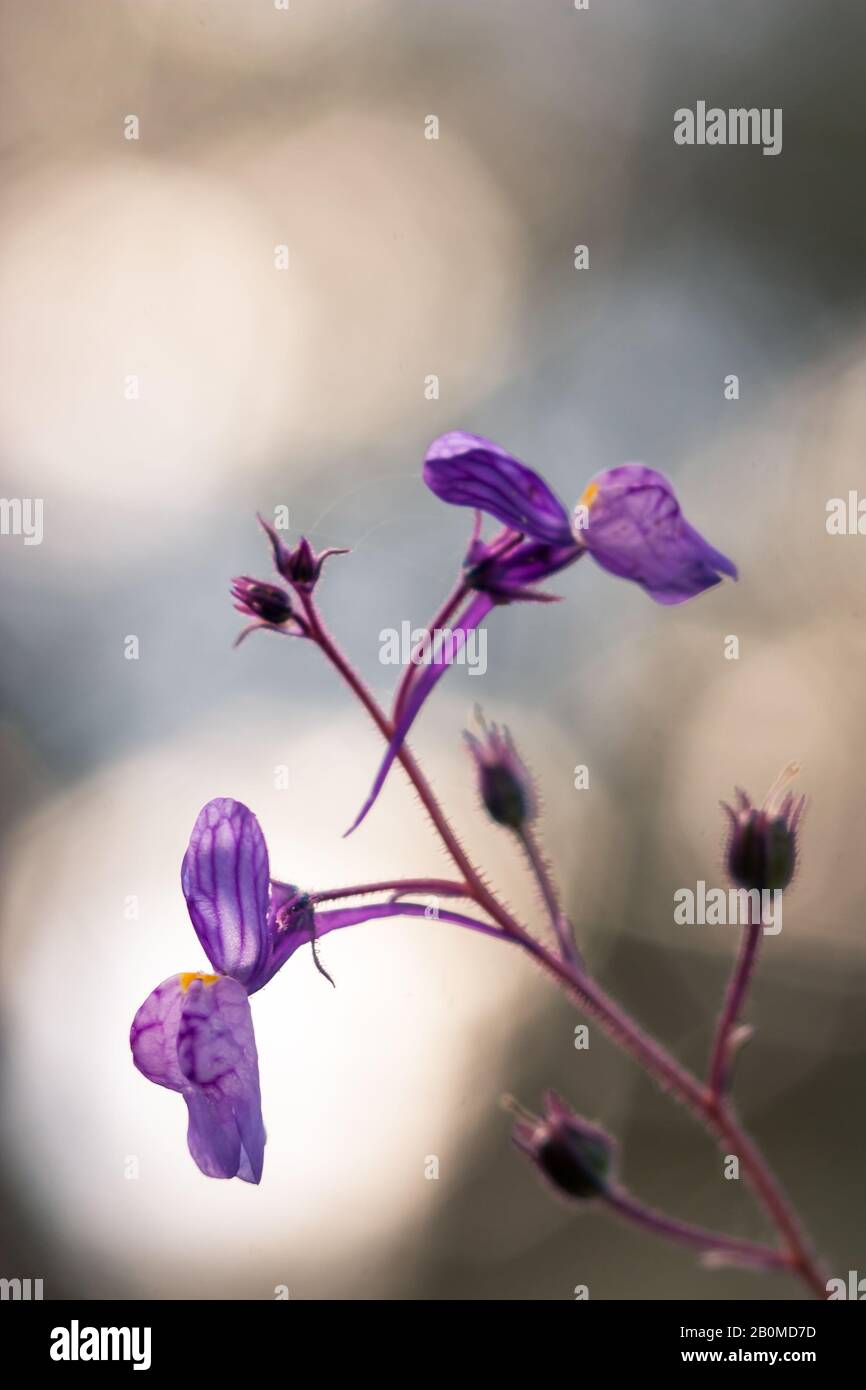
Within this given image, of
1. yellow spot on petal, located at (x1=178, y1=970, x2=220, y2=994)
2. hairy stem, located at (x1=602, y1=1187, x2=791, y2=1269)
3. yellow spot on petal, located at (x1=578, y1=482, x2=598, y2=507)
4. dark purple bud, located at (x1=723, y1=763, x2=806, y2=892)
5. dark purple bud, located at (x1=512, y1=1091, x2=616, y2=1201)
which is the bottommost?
hairy stem, located at (x1=602, y1=1187, x2=791, y2=1269)

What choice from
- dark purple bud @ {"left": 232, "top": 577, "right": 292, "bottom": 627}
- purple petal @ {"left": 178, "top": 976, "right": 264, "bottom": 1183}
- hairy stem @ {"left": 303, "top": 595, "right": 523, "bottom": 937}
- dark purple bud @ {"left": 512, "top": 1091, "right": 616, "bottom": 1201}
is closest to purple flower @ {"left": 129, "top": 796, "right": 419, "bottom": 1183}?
purple petal @ {"left": 178, "top": 976, "right": 264, "bottom": 1183}

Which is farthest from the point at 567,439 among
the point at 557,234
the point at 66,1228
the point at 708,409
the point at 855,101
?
the point at 66,1228

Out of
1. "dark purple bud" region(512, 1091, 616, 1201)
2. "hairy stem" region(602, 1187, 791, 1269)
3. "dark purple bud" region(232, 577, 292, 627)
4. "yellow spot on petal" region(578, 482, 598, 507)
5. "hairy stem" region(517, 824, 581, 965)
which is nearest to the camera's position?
"hairy stem" region(602, 1187, 791, 1269)

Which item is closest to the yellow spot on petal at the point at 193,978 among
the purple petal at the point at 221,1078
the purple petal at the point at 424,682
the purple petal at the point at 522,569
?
the purple petal at the point at 221,1078

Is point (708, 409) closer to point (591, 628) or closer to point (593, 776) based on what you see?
point (591, 628)

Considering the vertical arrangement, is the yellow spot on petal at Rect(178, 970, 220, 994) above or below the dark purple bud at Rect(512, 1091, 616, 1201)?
above

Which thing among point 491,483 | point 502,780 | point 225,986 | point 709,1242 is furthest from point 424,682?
point 709,1242

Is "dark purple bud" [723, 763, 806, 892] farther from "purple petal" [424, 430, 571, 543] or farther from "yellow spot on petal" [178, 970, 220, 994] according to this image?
"yellow spot on petal" [178, 970, 220, 994]
